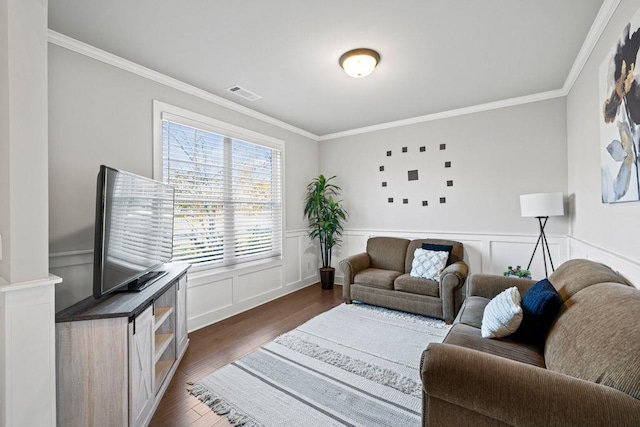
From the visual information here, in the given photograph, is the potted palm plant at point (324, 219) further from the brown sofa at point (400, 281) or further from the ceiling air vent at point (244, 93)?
the ceiling air vent at point (244, 93)

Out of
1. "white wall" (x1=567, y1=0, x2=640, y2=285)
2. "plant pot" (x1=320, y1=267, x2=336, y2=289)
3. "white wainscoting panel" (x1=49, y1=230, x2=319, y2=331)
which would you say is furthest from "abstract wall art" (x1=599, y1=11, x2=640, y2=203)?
"white wainscoting panel" (x1=49, y1=230, x2=319, y2=331)

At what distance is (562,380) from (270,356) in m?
2.10

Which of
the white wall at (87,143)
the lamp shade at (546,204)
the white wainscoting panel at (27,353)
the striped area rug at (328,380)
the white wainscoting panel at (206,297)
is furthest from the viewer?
the white wainscoting panel at (206,297)

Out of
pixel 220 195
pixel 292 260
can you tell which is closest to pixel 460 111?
pixel 292 260

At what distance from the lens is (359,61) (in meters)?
2.46

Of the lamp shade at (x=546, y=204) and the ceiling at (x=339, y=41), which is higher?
the ceiling at (x=339, y=41)

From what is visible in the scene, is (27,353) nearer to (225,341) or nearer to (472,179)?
(225,341)

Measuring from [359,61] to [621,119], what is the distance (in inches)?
71.6

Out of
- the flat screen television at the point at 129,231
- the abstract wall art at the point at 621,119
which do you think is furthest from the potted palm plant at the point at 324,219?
the abstract wall art at the point at 621,119

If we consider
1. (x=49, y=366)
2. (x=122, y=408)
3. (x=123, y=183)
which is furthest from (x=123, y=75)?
(x=122, y=408)

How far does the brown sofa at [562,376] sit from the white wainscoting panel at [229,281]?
2.55 meters

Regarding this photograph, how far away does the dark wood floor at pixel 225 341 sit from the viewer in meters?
1.83

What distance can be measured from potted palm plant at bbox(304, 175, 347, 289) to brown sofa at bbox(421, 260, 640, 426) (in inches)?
128

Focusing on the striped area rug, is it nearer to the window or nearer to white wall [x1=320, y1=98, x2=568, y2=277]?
the window
